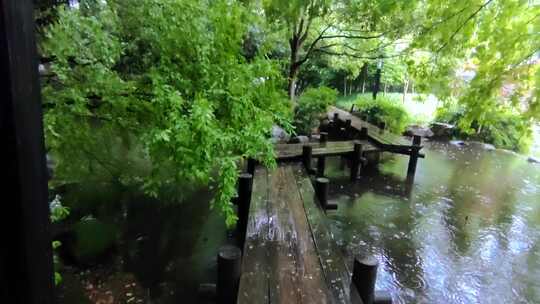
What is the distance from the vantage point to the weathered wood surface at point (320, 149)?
611 cm

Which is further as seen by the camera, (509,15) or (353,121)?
(353,121)

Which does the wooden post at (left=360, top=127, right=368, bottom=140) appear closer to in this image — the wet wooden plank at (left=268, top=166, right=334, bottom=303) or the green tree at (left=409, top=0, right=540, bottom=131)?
the green tree at (left=409, top=0, right=540, bottom=131)

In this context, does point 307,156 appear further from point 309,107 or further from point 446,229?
A: point 309,107

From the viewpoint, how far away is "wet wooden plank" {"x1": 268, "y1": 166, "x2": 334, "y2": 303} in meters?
2.35

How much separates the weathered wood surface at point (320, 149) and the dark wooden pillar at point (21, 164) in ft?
17.0

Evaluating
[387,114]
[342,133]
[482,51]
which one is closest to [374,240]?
[482,51]

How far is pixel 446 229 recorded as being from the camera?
5445mm

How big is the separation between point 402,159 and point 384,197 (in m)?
3.43

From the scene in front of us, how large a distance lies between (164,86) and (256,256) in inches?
65.0

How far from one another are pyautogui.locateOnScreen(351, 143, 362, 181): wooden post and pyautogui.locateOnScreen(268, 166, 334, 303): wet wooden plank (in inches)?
138

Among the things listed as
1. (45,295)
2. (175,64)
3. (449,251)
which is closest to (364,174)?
(449,251)

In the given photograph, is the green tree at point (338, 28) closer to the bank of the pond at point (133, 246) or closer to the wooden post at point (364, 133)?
the wooden post at point (364, 133)

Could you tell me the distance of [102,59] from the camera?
2438 mm

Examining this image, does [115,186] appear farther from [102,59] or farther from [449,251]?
[449,251]
